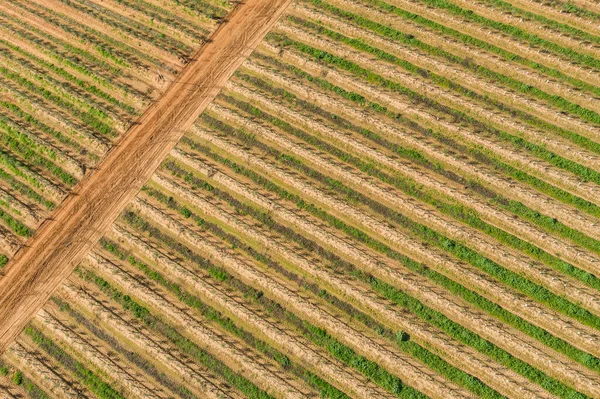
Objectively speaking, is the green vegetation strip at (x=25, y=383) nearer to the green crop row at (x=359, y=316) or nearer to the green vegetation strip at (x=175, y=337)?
the green vegetation strip at (x=175, y=337)

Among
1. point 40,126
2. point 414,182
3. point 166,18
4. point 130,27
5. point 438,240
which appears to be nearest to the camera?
point 438,240

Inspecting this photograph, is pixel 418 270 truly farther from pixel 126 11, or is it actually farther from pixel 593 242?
pixel 126 11

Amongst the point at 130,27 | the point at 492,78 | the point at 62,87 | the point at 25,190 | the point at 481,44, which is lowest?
the point at 25,190

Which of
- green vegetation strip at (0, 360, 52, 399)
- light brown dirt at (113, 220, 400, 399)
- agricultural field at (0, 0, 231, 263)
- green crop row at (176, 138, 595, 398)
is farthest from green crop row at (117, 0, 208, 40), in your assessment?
green vegetation strip at (0, 360, 52, 399)

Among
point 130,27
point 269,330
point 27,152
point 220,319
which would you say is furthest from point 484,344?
point 130,27

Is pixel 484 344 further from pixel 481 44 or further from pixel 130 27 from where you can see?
pixel 130 27

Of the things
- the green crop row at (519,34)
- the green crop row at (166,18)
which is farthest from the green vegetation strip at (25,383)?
the green crop row at (519,34)

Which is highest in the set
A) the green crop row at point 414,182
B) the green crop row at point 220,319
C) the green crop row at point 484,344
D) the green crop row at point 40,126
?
the green crop row at point 414,182
